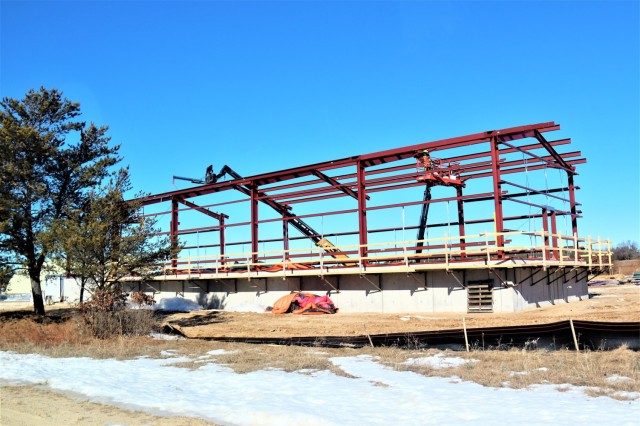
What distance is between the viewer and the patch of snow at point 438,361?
1221 cm

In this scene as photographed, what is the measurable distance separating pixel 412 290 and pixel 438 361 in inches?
453

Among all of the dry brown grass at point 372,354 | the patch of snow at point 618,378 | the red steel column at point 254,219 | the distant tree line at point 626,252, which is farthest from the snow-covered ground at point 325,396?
the distant tree line at point 626,252

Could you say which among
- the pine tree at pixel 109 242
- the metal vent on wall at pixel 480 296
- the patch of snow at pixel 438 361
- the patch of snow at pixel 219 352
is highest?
the pine tree at pixel 109 242

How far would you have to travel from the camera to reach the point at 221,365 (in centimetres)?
1319

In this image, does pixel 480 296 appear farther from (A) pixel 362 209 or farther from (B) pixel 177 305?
(B) pixel 177 305

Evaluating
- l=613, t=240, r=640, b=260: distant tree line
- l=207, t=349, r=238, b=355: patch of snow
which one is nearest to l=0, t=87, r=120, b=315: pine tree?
l=207, t=349, r=238, b=355: patch of snow

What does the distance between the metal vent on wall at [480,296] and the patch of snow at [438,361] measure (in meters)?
9.31

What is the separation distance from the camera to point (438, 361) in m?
12.7

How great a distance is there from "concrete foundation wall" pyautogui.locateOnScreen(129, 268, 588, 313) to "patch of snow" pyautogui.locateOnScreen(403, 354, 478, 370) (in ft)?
31.1

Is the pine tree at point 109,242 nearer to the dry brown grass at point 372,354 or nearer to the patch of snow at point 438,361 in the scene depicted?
the dry brown grass at point 372,354

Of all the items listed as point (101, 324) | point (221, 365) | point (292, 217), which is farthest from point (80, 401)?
point (292, 217)

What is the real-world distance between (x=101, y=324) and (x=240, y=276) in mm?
11033

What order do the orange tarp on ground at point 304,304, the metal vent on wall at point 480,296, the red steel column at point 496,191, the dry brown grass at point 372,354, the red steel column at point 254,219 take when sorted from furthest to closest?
the red steel column at point 254,219
the orange tarp on ground at point 304,304
the red steel column at point 496,191
the metal vent on wall at point 480,296
the dry brown grass at point 372,354

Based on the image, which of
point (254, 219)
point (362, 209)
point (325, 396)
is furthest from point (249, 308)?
point (325, 396)
